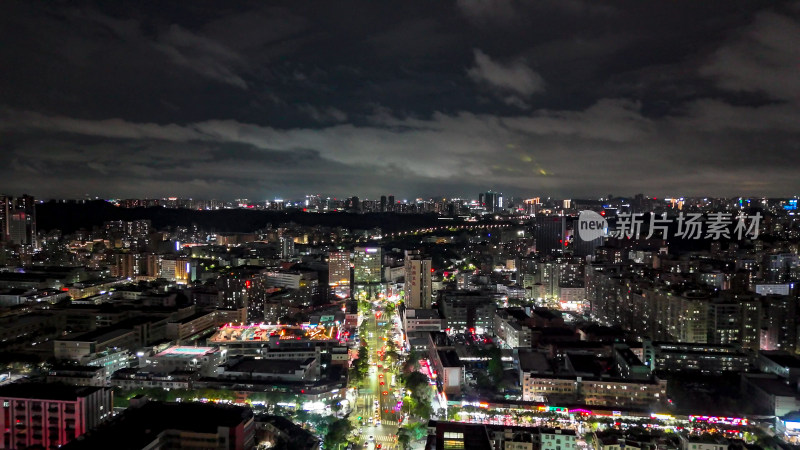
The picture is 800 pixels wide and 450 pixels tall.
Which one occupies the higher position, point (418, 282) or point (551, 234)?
point (551, 234)

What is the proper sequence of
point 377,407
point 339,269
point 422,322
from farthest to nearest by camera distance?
point 339,269 → point 422,322 → point 377,407

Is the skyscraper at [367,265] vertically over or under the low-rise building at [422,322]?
over

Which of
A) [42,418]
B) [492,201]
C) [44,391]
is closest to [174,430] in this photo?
[42,418]

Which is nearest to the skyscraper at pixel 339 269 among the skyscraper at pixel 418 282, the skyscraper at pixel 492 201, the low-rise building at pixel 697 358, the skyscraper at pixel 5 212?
the skyscraper at pixel 418 282

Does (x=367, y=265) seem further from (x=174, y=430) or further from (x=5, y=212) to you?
(x=5, y=212)

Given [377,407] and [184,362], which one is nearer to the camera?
[377,407]

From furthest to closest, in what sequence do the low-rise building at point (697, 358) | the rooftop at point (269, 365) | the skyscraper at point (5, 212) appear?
the skyscraper at point (5, 212) < the low-rise building at point (697, 358) < the rooftop at point (269, 365)

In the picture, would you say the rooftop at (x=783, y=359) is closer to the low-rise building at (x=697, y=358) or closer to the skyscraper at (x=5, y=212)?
the low-rise building at (x=697, y=358)

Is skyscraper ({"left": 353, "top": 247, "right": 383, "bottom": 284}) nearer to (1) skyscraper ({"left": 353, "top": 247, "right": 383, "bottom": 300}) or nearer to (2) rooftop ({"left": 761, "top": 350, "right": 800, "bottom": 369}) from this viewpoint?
(1) skyscraper ({"left": 353, "top": 247, "right": 383, "bottom": 300})

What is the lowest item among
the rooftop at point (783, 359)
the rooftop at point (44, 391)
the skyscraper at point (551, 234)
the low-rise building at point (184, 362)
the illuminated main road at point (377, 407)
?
the illuminated main road at point (377, 407)

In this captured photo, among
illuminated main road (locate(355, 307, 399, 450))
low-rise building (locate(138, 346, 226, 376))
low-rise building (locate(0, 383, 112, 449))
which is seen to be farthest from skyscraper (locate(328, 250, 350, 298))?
low-rise building (locate(0, 383, 112, 449))
